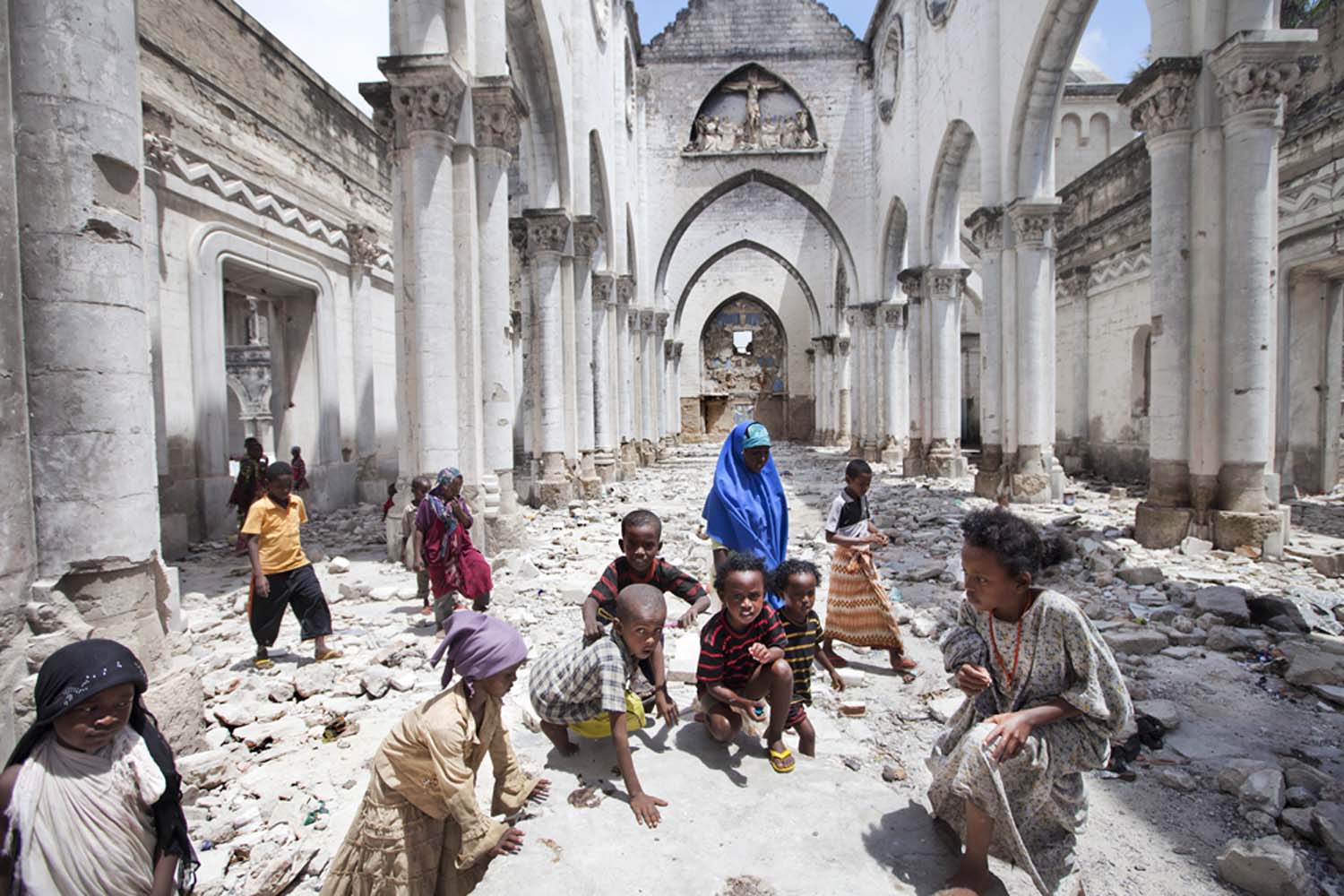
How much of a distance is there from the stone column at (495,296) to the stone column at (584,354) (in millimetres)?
5165

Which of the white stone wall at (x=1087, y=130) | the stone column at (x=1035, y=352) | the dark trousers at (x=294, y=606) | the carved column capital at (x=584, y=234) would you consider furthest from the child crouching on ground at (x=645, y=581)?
the white stone wall at (x=1087, y=130)

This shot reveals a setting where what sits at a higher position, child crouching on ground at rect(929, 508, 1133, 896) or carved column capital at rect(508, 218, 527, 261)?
carved column capital at rect(508, 218, 527, 261)

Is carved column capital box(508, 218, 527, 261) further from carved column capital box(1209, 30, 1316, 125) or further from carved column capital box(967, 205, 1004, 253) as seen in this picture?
carved column capital box(1209, 30, 1316, 125)

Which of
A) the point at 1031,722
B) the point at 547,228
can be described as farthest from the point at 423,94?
Result: the point at 1031,722

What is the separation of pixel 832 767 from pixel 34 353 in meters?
3.89

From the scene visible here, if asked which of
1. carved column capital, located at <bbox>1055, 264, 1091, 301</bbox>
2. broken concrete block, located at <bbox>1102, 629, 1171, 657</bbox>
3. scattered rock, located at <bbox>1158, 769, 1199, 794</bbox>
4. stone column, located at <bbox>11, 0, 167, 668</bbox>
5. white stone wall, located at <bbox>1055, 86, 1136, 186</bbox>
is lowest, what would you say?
scattered rock, located at <bbox>1158, 769, 1199, 794</bbox>

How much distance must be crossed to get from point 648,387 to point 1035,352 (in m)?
13.5

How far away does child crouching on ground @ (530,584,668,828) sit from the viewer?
2.93m

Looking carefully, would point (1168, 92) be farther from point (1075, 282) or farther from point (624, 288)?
point (624, 288)

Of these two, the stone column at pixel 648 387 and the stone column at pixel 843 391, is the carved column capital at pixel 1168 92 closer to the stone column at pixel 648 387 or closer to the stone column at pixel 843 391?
the stone column at pixel 648 387

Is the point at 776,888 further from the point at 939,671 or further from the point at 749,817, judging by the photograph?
the point at 939,671

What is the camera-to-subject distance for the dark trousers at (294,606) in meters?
4.64

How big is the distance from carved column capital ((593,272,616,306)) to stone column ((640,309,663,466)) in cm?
514

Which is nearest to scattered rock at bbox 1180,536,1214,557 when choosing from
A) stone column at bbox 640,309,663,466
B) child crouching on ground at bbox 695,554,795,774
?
child crouching on ground at bbox 695,554,795,774
